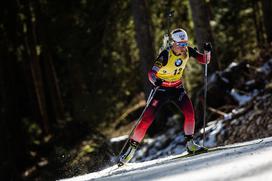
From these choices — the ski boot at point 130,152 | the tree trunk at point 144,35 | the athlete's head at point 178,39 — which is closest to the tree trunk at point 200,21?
the tree trunk at point 144,35

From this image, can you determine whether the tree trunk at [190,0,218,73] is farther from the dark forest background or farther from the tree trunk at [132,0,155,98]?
the tree trunk at [132,0,155,98]

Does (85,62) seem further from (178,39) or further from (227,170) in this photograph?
(227,170)

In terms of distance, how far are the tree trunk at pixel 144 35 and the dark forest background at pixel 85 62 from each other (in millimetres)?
33

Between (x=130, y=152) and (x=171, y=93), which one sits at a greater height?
(x=171, y=93)

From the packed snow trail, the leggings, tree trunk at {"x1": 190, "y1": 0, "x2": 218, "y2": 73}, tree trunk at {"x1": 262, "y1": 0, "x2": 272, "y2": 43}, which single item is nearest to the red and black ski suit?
the leggings

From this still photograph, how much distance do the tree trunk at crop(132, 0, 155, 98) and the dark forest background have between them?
0.03 m

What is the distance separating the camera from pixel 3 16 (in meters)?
22.9

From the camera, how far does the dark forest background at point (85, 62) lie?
16297mm

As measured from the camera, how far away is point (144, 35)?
622 inches

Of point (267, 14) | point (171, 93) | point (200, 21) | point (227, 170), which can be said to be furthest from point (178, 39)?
point (267, 14)

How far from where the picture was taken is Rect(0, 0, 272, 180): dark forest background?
16.3 meters

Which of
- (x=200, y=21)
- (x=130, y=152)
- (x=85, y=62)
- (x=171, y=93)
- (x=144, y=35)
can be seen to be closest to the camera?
(x=171, y=93)

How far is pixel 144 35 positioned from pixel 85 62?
5.81 m

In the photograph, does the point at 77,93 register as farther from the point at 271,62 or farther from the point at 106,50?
the point at 271,62
